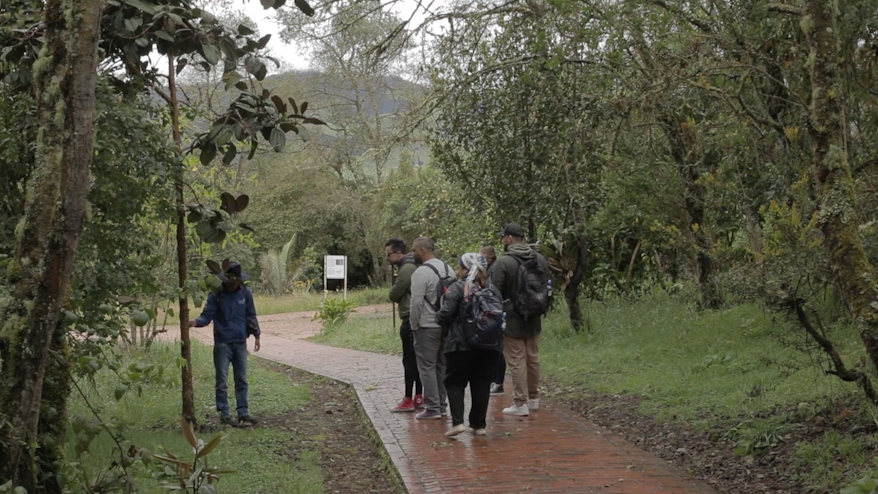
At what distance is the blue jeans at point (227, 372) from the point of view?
32.3 ft

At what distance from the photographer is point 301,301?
3622 centimetres

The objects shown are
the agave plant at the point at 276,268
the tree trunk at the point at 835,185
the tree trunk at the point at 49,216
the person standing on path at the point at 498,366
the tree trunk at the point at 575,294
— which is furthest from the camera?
the agave plant at the point at 276,268

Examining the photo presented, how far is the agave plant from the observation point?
41.6 meters

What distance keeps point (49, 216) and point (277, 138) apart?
2.11m

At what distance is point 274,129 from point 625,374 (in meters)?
7.22

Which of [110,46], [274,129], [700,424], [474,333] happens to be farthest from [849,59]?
[110,46]

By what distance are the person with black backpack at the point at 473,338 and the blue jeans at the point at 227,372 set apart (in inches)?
98.0

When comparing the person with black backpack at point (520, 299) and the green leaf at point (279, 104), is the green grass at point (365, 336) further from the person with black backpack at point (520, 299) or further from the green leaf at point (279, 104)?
the green leaf at point (279, 104)

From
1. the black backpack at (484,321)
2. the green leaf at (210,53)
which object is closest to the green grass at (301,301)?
the black backpack at (484,321)

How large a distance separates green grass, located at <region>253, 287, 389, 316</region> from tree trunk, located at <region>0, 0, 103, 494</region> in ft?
96.1

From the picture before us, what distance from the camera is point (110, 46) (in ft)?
21.0

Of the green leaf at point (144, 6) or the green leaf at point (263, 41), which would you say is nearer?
the green leaf at point (144, 6)

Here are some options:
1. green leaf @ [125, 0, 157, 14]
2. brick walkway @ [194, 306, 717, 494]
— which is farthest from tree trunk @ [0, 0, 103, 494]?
brick walkway @ [194, 306, 717, 494]

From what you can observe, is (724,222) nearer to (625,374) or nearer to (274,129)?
(625,374)
